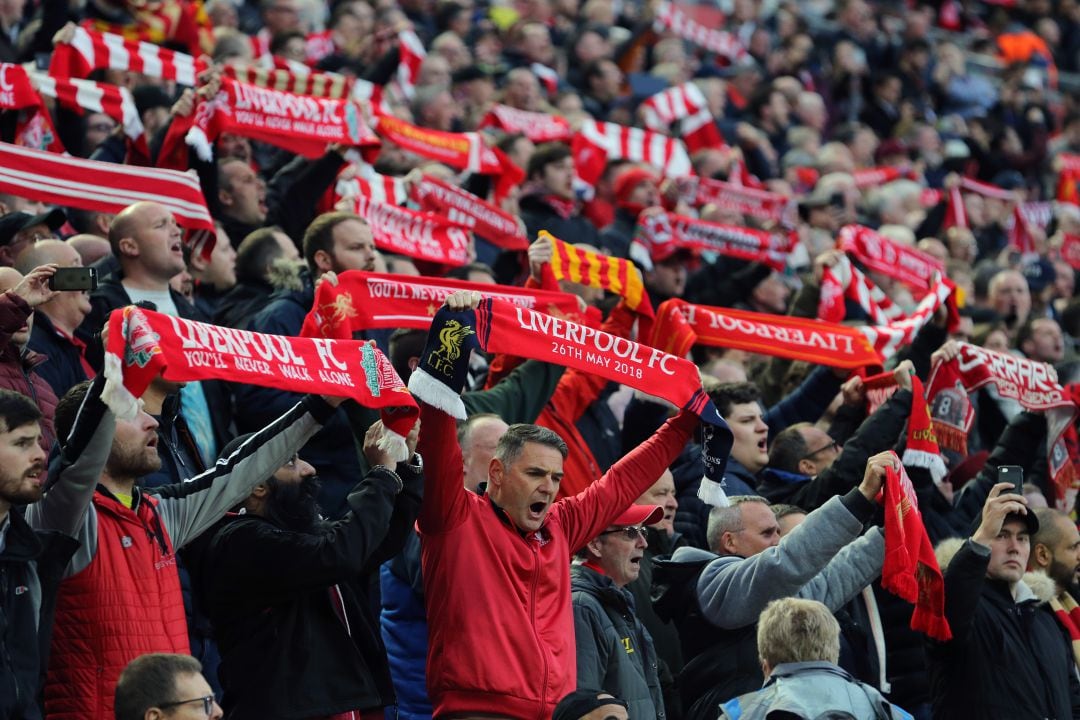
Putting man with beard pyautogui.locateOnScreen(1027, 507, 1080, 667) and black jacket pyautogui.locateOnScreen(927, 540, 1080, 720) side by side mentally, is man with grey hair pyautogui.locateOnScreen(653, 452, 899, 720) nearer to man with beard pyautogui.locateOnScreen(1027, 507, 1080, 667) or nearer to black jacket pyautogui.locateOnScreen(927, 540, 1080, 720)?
black jacket pyautogui.locateOnScreen(927, 540, 1080, 720)

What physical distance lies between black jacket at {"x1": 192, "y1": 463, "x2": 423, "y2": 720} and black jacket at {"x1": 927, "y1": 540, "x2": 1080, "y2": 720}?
2.53m

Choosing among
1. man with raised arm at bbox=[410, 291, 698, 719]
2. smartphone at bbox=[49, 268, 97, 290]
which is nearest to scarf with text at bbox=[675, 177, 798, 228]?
man with raised arm at bbox=[410, 291, 698, 719]

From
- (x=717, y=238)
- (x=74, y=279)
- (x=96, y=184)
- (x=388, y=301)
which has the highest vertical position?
(x=74, y=279)

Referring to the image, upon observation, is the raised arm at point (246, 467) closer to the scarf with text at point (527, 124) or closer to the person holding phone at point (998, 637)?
the person holding phone at point (998, 637)

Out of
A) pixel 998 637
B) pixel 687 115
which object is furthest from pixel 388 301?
pixel 687 115

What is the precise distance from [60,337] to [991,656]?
3.90 meters

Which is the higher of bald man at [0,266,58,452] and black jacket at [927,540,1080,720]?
bald man at [0,266,58,452]

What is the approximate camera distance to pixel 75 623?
541cm

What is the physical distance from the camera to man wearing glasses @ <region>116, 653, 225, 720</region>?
486 centimetres

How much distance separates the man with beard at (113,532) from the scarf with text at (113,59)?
15.7ft

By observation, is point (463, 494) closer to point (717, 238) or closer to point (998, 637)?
point (998, 637)

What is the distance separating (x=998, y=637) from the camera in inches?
296

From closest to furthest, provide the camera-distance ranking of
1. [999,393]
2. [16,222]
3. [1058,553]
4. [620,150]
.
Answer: [16,222], [1058,553], [999,393], [620,150]

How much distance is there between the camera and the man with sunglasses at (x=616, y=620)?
20.5ft
